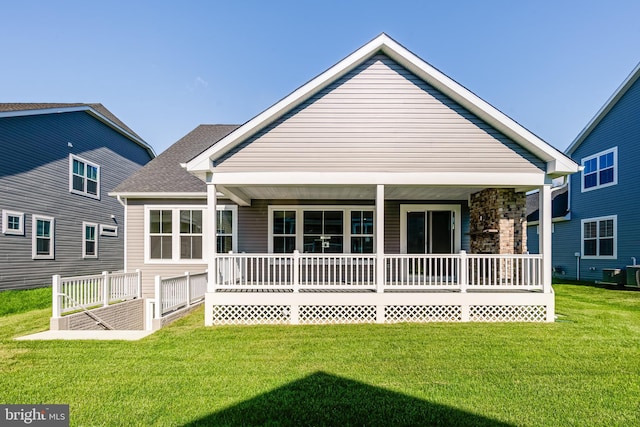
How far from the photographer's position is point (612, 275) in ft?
45.3

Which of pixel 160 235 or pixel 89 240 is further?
pixel 89 240

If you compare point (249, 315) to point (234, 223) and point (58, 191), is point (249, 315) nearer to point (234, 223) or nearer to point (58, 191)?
point (234, 223)

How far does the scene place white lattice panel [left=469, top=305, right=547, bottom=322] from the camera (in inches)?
306

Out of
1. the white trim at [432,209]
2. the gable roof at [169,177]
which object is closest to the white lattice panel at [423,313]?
the white trim at [432,209]

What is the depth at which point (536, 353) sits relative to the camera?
5.62 meters

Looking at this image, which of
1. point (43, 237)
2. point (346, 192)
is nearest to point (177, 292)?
point (346, 192)

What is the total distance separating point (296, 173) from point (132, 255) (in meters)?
7.05

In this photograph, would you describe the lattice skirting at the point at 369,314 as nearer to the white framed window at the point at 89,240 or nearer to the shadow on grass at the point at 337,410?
the shadow on grass at the point at 337,410

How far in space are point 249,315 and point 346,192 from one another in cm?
424

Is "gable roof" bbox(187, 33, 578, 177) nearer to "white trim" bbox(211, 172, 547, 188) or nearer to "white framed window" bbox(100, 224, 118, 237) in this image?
"white trim" bbox(211, 172, 547, 188)

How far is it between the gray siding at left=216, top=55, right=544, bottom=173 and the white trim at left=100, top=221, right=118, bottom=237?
1291 cm

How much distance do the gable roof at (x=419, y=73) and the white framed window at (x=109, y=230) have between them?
12.5 meters

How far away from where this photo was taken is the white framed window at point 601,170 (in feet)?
48.3

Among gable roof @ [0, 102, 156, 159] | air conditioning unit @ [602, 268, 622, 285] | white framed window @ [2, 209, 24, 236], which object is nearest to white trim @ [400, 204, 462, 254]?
air conditioning unit @ [602, 268, 622, 285]
